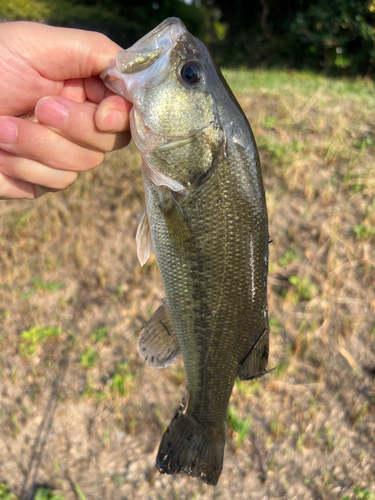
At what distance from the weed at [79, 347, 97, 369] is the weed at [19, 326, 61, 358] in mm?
340

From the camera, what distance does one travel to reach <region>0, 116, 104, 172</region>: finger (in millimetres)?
1534

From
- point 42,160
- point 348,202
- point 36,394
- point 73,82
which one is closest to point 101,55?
point 73,82

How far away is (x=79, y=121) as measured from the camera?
5.20 feet

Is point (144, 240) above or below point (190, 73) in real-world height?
below

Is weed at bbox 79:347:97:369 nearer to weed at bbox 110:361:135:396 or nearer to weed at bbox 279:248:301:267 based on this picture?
weed at bbox 110:361:135:396

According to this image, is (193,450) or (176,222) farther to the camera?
(193,450)

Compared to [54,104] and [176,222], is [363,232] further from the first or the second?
[54,104]

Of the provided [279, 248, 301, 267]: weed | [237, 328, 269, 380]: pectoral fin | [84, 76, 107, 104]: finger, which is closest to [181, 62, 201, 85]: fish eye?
[84, 76, 107, 104]: finger

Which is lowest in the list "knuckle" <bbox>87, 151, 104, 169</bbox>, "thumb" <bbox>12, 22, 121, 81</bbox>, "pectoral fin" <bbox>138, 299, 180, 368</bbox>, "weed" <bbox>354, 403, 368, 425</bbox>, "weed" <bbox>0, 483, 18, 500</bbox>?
"weed" <bbox>0, 483, 18, 500</bbox>

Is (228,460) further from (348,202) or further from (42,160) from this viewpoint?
(348,202)

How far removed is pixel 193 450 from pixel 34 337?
2.20 m

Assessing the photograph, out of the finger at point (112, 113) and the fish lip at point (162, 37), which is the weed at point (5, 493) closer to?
the finger at point (112, 113)

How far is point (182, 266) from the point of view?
55.2 inches

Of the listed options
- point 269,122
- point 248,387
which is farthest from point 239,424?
point 269,122
